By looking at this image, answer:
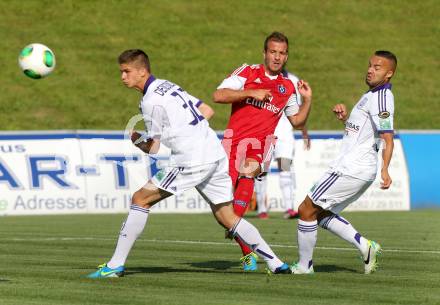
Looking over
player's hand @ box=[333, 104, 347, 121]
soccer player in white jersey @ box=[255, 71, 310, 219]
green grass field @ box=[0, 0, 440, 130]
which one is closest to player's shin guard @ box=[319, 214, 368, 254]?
player's hand @ box=[333, 104, 347, 121]

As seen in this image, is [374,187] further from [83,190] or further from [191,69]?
[191,69]

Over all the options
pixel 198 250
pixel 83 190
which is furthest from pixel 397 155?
pixel 198 250

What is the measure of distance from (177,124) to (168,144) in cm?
29

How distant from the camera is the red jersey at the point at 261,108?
1321 cm

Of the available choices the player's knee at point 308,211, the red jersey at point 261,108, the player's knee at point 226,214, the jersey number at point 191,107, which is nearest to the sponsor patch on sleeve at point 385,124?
the player's knee at point 308,211

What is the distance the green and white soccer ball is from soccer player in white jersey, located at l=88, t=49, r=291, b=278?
3107 millimetres

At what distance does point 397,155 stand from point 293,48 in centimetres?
1465

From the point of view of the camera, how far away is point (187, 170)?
1154 cm

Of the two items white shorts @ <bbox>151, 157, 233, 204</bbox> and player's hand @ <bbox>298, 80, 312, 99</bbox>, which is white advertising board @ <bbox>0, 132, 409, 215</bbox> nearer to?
player's hand @ <bbox>298, 80, 312, 99</bbox>

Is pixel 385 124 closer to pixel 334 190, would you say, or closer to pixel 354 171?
pixel 354 171

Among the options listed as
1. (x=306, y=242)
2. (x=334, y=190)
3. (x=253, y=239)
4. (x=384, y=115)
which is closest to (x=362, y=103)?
(x=384, y=115)

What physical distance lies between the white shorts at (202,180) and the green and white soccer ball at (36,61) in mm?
3461

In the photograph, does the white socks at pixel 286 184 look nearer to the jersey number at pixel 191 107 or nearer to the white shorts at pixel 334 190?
the white shorts at pixel 334 190

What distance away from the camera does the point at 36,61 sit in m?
14.4
